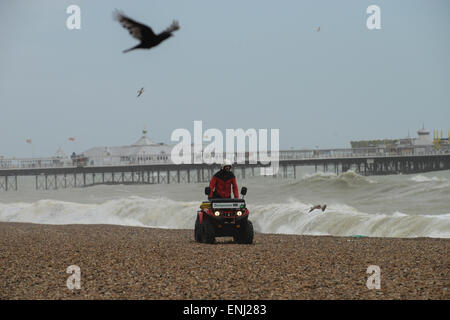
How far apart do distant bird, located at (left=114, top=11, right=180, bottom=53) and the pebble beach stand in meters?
2.95

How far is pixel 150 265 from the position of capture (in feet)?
28.2

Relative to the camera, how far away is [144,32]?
9.68 meters

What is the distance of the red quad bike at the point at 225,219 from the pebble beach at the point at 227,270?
286 mm

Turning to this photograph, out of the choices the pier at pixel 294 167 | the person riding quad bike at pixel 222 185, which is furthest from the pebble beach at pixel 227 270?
the pier at pixel 294 167

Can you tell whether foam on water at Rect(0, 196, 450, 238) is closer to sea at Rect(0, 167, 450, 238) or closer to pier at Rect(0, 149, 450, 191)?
sea at Rect(0, 167, 450, 238)

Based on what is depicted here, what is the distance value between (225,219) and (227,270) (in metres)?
3.15

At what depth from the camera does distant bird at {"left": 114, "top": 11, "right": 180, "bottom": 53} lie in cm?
930

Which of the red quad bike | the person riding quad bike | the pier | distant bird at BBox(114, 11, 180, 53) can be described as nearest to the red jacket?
the person riding quad bike

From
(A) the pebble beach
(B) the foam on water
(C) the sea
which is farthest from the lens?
(C) the sea

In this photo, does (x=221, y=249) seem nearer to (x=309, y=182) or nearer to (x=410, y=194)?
(x=410, y=194)

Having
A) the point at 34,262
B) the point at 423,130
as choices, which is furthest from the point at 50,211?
the point at 423,130

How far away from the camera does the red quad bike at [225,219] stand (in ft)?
36.1

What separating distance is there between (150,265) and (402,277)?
10.2 feet

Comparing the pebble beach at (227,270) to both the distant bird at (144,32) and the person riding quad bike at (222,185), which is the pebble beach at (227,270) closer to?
the person riding quad bike at (222,185)
